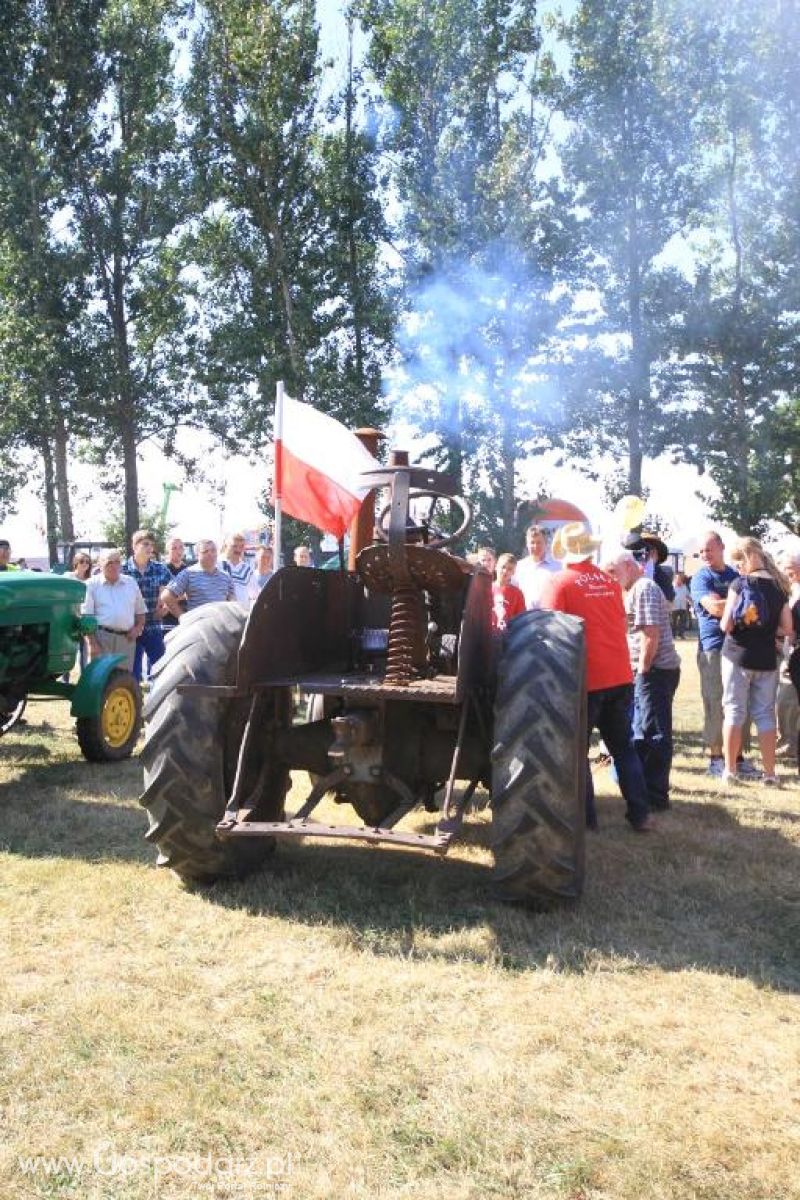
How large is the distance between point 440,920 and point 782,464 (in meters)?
22.2

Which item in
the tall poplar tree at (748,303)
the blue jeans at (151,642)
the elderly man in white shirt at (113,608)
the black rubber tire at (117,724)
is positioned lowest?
the black rubber tire at (117,724)

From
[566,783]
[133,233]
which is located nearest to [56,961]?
[566,783]

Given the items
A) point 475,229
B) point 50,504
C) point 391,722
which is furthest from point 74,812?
point 50,504

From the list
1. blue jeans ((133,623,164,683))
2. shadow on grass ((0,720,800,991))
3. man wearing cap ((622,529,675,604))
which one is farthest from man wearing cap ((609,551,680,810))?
blue jeans ((133,623,164,683))

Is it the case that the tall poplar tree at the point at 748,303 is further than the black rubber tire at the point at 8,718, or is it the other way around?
the tall poplar tree at the point at 748,303

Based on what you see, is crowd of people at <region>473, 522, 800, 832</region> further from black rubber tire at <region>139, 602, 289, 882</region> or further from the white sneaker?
black rubber tire at <region>139, 602, 289, 882</region>

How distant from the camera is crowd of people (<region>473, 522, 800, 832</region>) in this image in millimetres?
5316

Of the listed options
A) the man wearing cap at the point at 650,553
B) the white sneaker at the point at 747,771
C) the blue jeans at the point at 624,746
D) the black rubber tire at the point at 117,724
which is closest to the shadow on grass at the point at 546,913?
the blue jeans at the point at 624,746

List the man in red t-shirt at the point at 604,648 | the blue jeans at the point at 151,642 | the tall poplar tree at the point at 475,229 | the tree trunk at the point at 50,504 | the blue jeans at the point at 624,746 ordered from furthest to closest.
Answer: the tree trunk at the point at 50,504, the tall poplar tree at the point at 475,229, the blue jeans at the point at 151,642, the blue jeans at the point at 624,746, the man in red t-shirt at the point at 604,648

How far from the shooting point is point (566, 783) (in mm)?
3760

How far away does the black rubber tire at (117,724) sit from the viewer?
278 inches

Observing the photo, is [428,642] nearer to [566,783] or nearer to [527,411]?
[566,783]

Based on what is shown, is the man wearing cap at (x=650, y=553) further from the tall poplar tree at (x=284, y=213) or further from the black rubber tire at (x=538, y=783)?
the tall poplar tree at (x=284, y=213)

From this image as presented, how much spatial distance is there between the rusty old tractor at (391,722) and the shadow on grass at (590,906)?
7.3 inches
